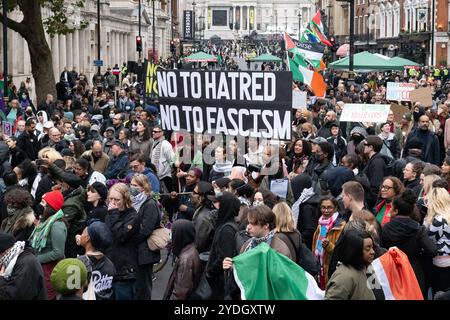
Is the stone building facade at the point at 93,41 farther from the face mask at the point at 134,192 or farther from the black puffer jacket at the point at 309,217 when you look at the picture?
the black puffer jacket at the point at 309,217

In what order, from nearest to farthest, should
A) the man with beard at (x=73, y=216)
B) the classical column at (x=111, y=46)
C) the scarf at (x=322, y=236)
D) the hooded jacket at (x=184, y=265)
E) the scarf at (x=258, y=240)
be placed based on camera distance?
the scarf at (x=258, y=240), the hooded jacket at (x=184, y=265), the scarf at (x=322, y=236), the man with beard at (x=73, y=216), the classical column at (x=111, y=46)

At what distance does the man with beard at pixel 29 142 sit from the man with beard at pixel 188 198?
4101 mm

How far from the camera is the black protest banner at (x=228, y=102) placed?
1020cm

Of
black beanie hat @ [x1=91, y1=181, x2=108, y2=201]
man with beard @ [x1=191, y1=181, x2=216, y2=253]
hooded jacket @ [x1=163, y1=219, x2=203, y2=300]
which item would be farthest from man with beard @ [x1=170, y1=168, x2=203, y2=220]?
hooded jacket @ [x1=163, y1=219, x2=203, y2=300]

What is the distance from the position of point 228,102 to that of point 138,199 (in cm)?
177

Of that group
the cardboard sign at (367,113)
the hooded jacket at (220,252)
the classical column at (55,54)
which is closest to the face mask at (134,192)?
the hooded jacket at (220,252)

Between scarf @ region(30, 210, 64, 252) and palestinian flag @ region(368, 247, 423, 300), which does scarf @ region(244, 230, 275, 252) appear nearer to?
palestinian flag @ region(368, 247, 423, 300)

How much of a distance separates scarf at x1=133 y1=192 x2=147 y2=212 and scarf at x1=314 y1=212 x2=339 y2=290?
6.20ft

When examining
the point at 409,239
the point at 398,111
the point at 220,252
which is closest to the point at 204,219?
the point at 220,252

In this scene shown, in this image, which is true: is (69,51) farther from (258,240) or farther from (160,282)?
(258,240)

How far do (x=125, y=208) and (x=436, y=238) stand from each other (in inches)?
109

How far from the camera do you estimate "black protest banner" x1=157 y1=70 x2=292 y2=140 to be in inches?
401

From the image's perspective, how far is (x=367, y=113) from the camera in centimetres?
1614
